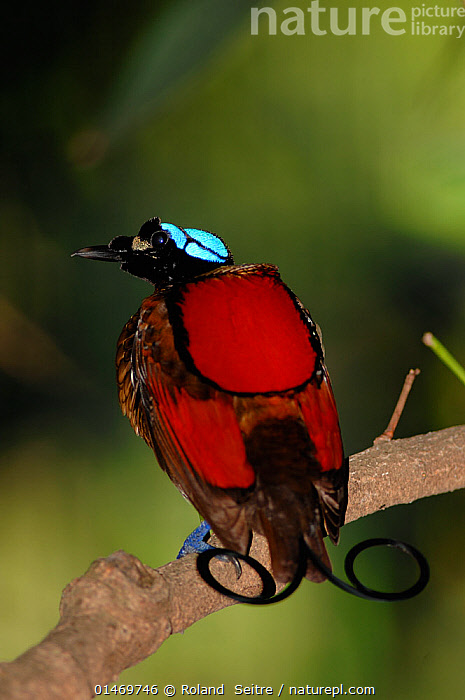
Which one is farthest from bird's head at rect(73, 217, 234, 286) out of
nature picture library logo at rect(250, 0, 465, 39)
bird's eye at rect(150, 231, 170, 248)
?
nature picture library logo at rect(250, 0, 465, 39)

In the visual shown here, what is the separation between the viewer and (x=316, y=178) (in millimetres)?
1258

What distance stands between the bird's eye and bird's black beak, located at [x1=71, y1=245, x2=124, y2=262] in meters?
0.04

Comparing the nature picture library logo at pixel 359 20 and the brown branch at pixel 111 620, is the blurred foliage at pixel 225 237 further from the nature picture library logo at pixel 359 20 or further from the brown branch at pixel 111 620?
the brown branch at pixel 111 620

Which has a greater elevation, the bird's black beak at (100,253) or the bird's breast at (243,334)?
the bird's black beak at (100,253)

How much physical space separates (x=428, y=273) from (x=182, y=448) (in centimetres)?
84

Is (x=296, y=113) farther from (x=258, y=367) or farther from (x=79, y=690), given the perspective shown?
(x=79, y=690)

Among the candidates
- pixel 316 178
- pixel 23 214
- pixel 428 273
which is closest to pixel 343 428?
pixel 428 273

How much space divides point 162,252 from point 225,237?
18.7 inches

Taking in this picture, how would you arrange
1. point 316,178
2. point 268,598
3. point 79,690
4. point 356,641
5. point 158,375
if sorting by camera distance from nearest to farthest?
point 79,690
point 268,598
point 158,375
point 356,641
point 316,178

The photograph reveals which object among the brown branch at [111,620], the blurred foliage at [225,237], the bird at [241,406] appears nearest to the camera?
the brown branch at [111,620]

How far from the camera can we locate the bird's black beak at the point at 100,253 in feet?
2.48

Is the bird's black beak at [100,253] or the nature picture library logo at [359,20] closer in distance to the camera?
the bird's black beak at [100,253]

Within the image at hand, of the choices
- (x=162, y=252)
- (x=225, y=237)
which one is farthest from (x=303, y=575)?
(x=225, y=237)

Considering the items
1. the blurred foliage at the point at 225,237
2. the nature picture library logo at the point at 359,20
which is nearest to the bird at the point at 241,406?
the blurred foliage at the point at 225,237
